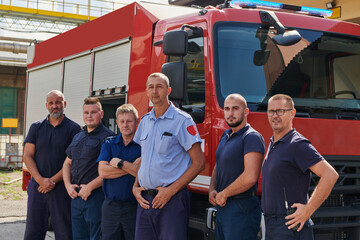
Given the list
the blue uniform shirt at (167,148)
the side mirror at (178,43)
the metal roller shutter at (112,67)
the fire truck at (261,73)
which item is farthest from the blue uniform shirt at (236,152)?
the metal roller shutter at (112,67)

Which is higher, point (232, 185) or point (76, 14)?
point (76, 14)

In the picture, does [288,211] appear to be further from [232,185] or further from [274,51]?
[274,51]

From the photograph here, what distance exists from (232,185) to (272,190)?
0.42m

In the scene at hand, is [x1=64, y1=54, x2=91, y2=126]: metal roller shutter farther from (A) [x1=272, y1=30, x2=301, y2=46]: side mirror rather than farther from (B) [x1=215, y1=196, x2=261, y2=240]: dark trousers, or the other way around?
(B) [x1=215, y1=196, x2=261, y2=240]: dark trousers

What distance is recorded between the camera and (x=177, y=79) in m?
4.08

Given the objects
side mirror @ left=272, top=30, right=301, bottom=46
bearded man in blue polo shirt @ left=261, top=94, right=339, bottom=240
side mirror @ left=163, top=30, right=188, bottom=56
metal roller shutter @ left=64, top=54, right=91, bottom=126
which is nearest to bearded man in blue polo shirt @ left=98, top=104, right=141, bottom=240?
side mirror @ left=163, top=30, right=188, bottom=56

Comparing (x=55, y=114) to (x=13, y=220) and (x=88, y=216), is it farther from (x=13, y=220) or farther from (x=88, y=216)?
(x=13, y=220)

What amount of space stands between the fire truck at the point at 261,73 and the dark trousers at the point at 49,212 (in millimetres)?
1292

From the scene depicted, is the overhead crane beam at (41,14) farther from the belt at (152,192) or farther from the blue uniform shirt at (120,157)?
the belt at (152,192)

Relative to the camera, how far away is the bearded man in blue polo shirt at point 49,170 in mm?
5180

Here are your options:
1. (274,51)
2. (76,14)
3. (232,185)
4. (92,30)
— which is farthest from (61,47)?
(76,14)

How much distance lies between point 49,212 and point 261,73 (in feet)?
Answer: 9.16

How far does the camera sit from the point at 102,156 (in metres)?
4.32

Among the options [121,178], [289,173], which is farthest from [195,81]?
[289,173]
